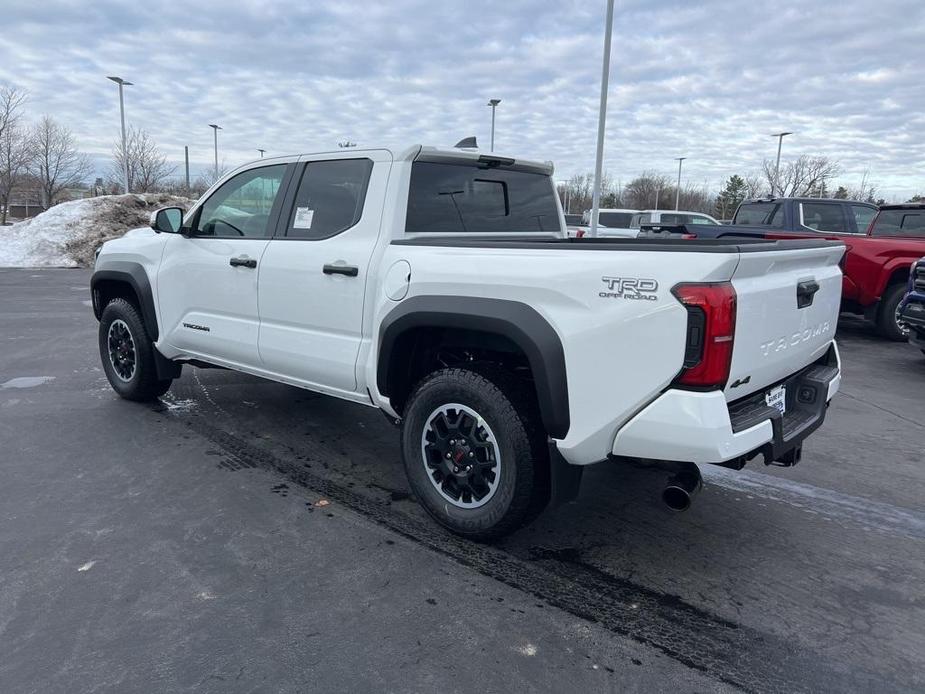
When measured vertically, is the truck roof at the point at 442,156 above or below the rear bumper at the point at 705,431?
above

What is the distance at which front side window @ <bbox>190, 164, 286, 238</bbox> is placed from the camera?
4.43 m

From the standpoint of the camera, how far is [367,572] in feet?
10.2

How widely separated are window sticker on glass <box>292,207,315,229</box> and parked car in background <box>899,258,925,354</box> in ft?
21.5

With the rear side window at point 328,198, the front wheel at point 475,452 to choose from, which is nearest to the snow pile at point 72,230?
the rear side window at point 328,198

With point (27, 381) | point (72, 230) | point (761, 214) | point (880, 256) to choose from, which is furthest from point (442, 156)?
point (72, 230)

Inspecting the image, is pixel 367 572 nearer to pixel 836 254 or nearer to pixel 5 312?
pixel 836 254

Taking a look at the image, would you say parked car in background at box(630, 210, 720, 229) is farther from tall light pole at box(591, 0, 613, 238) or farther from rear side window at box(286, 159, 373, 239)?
rear side window at box(286, 159, 373, 239)

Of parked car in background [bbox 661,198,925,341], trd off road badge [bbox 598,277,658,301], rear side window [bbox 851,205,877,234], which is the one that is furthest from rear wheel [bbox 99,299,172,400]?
rear side window [bbox 851,205,877,234]

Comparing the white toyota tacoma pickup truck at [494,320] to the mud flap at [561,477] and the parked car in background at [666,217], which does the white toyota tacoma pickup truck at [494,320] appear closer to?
the mud flap at [561,477]

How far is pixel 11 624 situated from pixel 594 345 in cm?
256

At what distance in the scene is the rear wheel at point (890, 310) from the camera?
9.30m

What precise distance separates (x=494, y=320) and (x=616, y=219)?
20353mm

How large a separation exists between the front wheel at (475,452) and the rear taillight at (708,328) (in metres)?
0.84

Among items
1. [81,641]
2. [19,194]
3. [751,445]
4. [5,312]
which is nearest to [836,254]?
[751,445]
